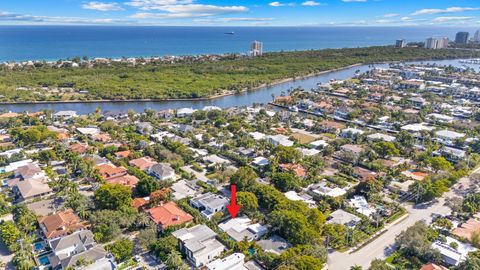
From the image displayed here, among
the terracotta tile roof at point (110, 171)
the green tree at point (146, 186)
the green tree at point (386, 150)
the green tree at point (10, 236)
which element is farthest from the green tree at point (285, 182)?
the green tree at point (10, 236)

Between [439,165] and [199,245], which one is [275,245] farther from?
[439,165]

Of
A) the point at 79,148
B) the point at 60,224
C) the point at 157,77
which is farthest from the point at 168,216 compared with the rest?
the point at 157,77

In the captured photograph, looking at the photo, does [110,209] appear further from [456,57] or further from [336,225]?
[456,57]

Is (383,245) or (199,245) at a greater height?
(199,245)

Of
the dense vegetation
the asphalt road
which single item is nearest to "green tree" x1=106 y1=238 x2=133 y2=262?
the asphalt road

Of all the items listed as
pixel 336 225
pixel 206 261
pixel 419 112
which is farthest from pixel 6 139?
pixel 419 112

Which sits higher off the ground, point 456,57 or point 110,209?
point 456,57

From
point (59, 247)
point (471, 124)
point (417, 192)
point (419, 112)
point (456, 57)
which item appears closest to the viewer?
point (59, 247)
